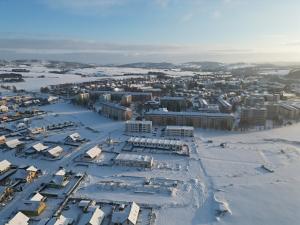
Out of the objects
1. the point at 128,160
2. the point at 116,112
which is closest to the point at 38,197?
the point at 128,160

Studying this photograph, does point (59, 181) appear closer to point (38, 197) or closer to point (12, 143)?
point (38, 197)

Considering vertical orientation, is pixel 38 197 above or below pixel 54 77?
below

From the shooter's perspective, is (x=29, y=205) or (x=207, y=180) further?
(x=207, y=180)

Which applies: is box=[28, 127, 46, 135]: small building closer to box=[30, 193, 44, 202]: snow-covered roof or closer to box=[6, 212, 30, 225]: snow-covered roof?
box=[30, 193, 44, 202]: snow-covered roof

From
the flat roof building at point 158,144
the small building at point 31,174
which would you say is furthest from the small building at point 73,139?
the small building at point 31,174

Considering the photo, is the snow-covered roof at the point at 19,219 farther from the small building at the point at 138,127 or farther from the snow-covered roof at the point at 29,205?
the small building at the point at 138,127

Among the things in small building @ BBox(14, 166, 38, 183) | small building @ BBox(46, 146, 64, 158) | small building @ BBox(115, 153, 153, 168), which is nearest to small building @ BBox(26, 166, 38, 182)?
small building @ BBox(14, 166, 38, 183)
